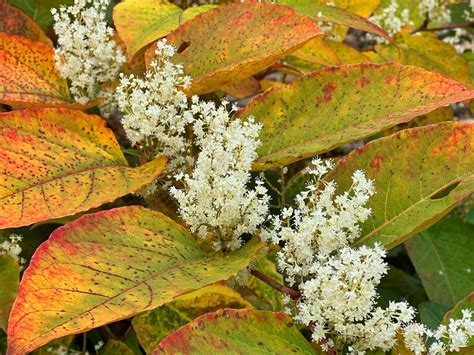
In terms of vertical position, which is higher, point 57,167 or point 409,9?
point 57,167

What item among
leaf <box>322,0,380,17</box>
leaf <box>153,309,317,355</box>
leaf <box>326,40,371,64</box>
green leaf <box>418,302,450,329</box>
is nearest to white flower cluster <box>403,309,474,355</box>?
leaf <box>153,309,317,355</box>

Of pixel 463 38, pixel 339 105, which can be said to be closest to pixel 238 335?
pixel 339 105

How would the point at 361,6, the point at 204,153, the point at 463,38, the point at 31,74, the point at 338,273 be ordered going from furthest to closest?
the point at 463,38, the point at 361,6, the point at 31,74, the point at 204,153, the point at 338,273

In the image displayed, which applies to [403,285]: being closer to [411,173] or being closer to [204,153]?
[411,173]

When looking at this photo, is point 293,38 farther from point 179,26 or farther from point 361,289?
point 361,289

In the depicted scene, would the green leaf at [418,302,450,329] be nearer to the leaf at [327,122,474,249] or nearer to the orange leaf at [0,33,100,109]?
the leaf at [327,122,474,249]

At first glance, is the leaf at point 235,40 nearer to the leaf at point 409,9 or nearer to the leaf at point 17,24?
the leaf at point 17,24

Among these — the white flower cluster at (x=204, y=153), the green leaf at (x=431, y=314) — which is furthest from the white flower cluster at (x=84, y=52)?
the green leaf at (x=431, y=314)
